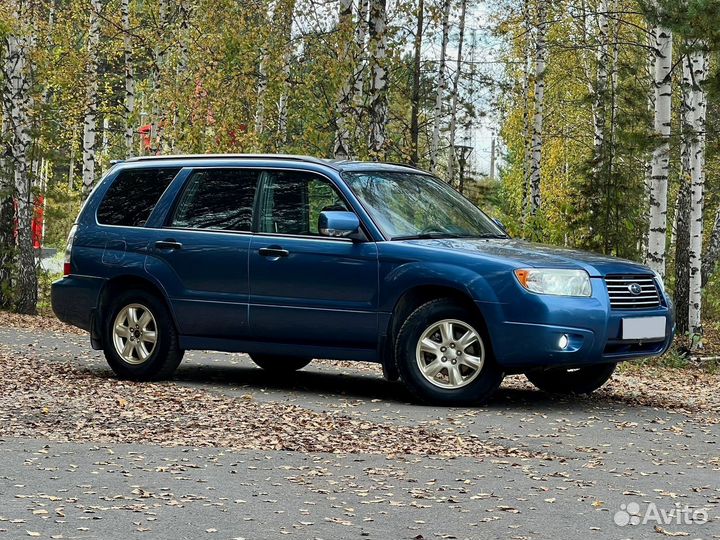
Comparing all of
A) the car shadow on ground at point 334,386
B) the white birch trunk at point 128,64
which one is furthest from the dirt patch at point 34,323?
the car shadow on ground at point 334,386

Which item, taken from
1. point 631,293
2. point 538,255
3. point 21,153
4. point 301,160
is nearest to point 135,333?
point 301,160

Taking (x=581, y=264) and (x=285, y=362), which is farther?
(x=285, y=362)

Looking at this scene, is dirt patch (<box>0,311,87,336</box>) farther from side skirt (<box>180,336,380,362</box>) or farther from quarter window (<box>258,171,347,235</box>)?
quarter window (<box>258,171,347,235</box>)

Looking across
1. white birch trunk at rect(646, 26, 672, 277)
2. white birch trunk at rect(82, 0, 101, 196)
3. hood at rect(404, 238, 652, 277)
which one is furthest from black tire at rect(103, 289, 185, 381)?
white birch trunk at rect(82, 0, 101, 196)

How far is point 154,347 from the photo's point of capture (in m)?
11.8

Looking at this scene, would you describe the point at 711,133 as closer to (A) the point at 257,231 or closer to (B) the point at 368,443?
(A) the point at 257,231

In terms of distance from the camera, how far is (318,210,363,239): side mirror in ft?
34.2

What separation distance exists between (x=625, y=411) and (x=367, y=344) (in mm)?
2165

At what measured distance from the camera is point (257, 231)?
37.2 ft

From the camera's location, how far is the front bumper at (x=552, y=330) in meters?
9.86

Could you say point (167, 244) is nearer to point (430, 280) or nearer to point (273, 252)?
point (273, 252)

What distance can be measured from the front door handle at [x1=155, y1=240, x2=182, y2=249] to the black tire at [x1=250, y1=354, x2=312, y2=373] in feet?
5.67

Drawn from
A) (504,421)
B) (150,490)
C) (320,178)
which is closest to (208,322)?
(320,178)

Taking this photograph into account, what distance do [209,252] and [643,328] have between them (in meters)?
3.82
